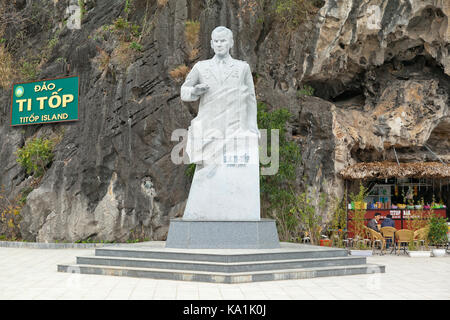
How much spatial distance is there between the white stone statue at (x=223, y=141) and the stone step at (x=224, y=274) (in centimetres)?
165

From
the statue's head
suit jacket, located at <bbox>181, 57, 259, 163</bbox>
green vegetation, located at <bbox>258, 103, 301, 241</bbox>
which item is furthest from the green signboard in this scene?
the statue's head

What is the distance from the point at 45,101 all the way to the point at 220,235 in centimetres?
969

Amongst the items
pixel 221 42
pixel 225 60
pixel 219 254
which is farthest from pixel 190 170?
pixel 219 254

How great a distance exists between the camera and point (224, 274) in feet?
21.3

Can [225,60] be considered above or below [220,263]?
above

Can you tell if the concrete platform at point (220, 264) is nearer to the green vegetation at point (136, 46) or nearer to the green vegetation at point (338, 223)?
the green vegetation at point (338, 223)

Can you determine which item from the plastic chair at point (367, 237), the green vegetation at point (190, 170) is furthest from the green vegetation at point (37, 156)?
the plastic chair at point (367, 237)

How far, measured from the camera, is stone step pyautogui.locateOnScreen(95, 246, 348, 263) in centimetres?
697

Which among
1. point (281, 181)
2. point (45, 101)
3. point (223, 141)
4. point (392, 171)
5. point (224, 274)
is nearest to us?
point (224, 274)

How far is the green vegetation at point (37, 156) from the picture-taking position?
48.1 feet

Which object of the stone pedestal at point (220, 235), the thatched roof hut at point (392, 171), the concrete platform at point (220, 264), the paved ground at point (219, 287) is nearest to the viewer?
the paved ground at point (219, 287)

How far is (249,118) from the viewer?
8.91 metres

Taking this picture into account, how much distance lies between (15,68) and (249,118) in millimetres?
11228

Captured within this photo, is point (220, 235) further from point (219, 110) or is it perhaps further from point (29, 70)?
point (29, 70)
